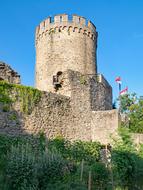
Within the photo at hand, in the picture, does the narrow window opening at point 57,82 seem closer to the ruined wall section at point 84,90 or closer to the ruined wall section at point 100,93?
the ruined wall section at point 84,90

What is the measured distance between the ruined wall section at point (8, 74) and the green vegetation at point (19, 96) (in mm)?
3272

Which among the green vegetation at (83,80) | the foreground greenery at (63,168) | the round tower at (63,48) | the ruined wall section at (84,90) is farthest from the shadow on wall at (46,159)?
the round tower at (63,48)

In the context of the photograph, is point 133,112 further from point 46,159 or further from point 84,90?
point 46,159

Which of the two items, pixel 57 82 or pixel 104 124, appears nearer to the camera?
pixel 104 124

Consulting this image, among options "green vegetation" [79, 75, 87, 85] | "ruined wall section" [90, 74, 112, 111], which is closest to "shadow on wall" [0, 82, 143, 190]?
"green vegetation" [79, 75, 87, 85]

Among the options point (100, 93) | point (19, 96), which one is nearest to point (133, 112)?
point (100, 93)

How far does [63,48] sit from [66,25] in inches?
67.4

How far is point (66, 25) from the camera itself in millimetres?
25266

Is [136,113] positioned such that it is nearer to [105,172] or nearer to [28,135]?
[28,135]

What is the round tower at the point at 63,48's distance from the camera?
2459 cm

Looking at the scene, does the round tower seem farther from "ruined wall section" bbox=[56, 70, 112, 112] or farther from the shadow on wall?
the shadow on wall

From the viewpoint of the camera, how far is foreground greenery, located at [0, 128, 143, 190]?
10.7 m

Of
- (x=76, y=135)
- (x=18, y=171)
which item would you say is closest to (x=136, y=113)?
(x=76, y=135)

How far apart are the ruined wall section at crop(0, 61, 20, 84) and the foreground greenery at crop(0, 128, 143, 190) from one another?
14.9ft
